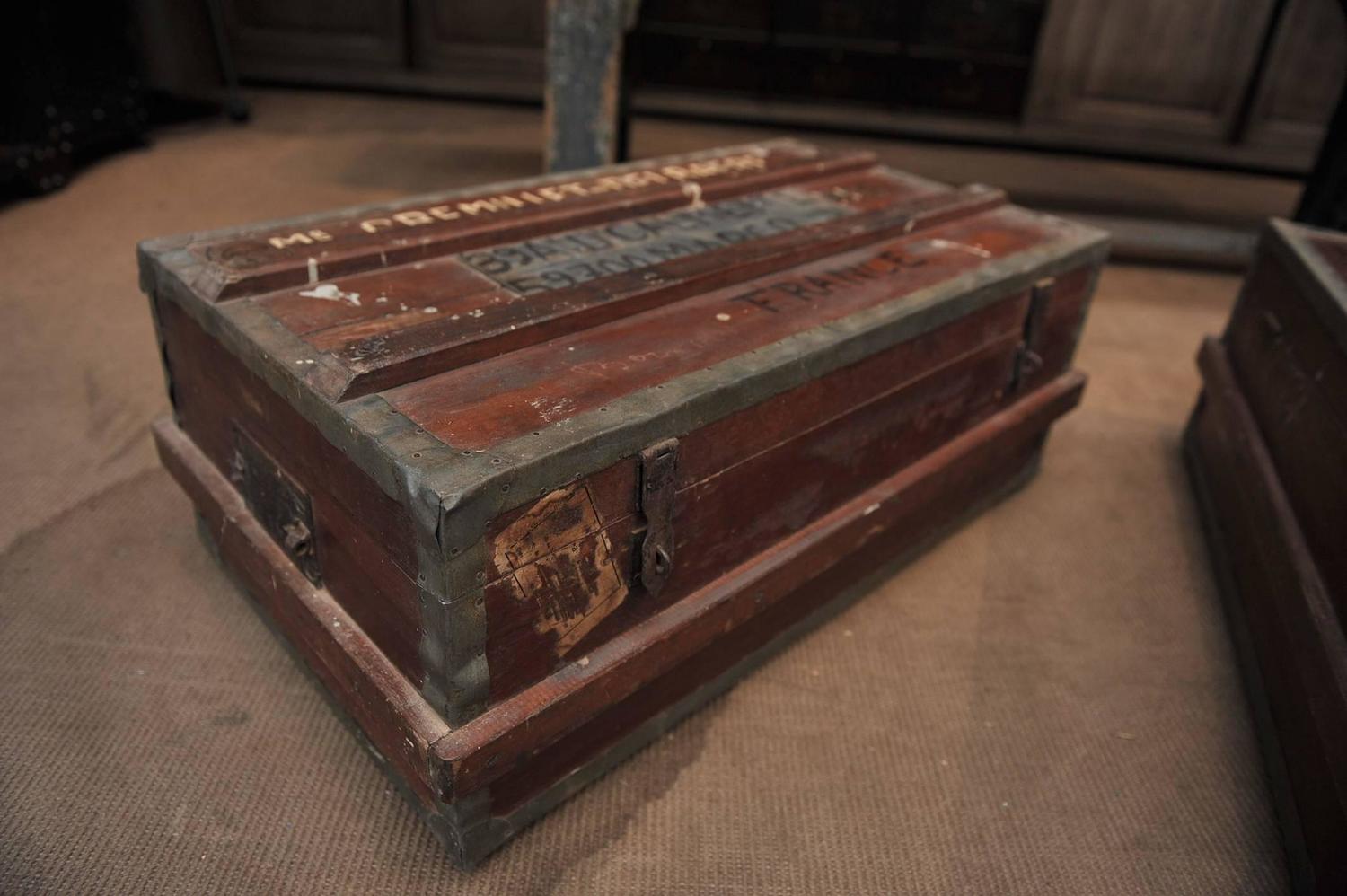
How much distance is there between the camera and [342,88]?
15.1 ft

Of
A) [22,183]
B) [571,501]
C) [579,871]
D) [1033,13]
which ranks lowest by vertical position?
[579,871]

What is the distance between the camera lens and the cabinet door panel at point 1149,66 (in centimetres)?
415

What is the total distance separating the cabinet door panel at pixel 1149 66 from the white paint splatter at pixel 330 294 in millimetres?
4042

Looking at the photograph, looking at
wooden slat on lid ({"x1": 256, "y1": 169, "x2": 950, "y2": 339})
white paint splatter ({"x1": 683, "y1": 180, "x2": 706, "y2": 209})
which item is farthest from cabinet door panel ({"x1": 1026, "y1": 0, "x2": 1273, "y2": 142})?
wooden slat on lid ({"x1": 256, "y1": 169, "x2": 950, "y2": 339})

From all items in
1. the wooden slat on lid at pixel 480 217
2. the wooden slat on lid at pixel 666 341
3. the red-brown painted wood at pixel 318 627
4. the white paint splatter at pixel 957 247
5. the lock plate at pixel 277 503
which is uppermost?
the wooden slat on lid at pixel 480 217

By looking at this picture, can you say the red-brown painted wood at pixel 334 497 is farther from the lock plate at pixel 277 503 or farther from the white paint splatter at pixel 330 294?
the white paint splatter at pixel 330 294

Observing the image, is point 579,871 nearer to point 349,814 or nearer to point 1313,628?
point 349,814

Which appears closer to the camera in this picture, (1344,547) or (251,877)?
(251,877)

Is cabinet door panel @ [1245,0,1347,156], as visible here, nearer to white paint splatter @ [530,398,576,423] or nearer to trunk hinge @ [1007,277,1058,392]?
trunk hinge @ [1007,277,1058,392]

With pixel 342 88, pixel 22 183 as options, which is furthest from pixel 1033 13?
pixel 22 183

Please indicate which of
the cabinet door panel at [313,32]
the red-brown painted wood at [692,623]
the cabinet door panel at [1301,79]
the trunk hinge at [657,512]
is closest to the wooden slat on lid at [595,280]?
the trunk hinge at [657,512]

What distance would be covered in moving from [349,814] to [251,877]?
0.42 feet

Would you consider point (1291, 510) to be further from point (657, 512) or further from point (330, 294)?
point (330, 294)

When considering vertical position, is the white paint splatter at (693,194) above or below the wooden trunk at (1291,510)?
above
